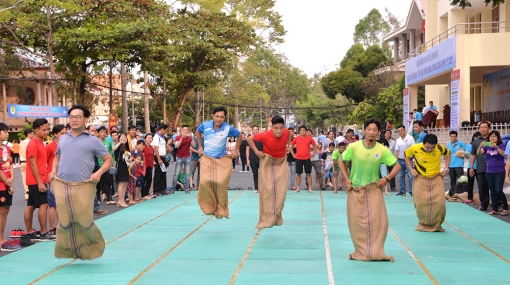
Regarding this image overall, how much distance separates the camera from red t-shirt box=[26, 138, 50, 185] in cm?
1059

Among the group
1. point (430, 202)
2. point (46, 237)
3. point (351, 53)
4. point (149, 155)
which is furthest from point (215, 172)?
point (351, 53)

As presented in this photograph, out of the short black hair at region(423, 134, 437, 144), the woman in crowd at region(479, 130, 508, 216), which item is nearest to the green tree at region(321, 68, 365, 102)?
the woman in crowd at region(479, 130, 508, 216)

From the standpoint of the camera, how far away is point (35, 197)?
10734 mm

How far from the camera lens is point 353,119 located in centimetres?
5100

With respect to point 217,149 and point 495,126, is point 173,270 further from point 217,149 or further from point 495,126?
point 495,126

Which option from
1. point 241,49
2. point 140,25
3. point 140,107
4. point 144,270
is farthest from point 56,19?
point 140,107

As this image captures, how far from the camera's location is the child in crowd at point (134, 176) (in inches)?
671

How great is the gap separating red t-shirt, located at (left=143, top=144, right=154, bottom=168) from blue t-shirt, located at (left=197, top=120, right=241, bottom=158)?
5311 mm

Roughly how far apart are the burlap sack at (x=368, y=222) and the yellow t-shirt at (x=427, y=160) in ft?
10.2

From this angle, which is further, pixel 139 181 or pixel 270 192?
pixel 139 181

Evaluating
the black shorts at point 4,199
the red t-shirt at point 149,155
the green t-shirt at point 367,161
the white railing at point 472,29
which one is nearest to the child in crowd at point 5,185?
the black shorts at point 4,199

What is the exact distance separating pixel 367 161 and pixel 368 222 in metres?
0.80

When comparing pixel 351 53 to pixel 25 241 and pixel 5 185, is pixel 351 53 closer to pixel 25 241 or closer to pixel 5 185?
pixel 25 241

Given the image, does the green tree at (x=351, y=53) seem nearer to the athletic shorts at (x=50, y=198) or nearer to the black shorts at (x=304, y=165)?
the black shorts at (x=304, y=165)
